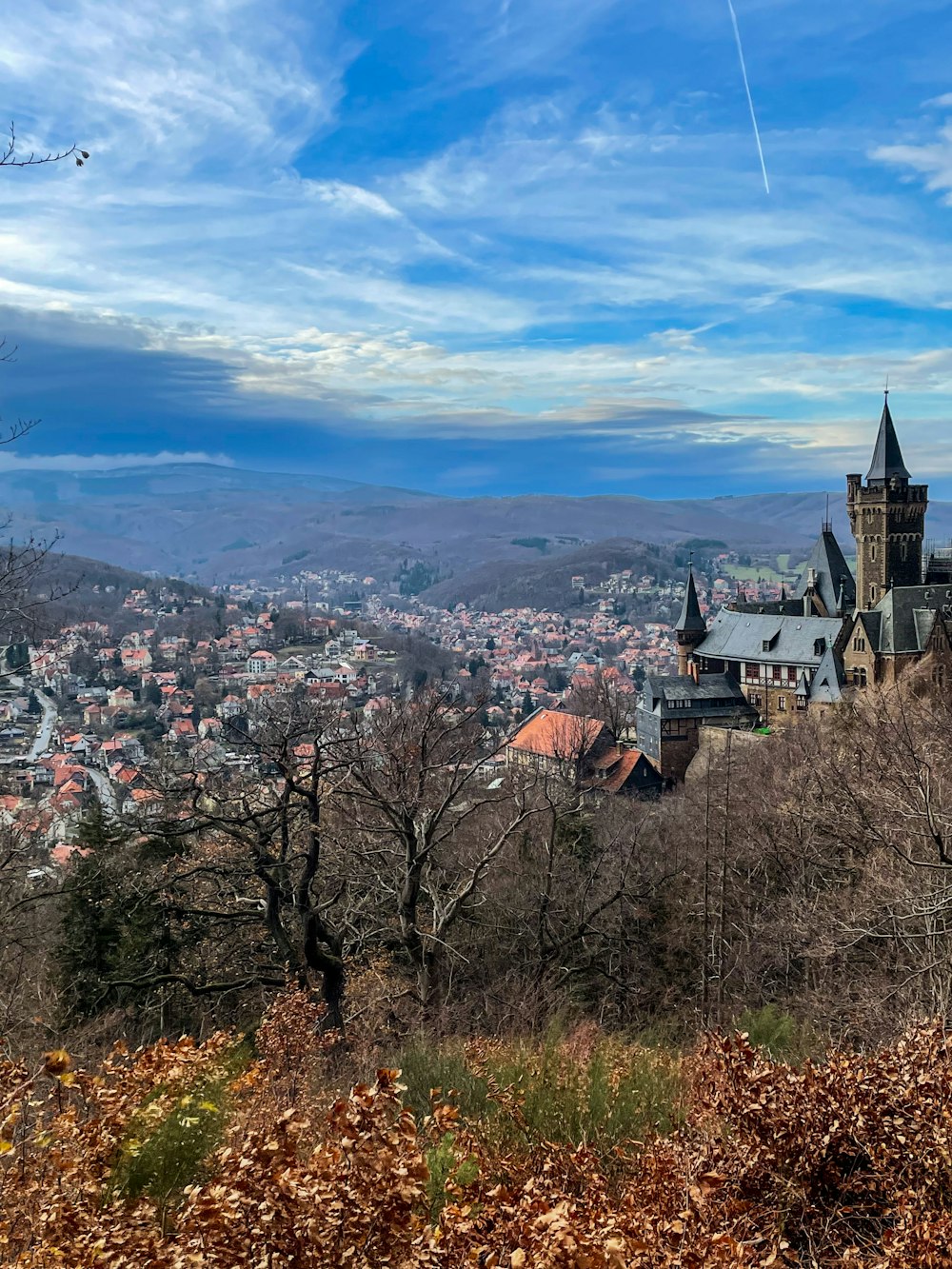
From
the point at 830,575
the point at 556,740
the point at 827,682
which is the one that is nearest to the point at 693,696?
the point at 827,682

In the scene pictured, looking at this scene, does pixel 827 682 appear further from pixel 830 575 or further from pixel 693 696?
pixel 830 575

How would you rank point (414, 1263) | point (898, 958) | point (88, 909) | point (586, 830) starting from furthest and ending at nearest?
1. point (586, 830)
2. point (88, 909)
3. point (898, 958)
4. point (414, 1263)

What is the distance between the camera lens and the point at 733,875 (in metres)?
22.0

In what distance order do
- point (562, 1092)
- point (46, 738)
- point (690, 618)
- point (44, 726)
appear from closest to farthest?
point (562, 1092), point (46, 738), point (690, 618), point (44, 726)

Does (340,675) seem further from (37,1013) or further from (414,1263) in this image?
(414,1263)

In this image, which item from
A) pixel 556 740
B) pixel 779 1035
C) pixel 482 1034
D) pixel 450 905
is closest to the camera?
pixel 779 1035

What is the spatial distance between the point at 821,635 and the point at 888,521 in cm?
810

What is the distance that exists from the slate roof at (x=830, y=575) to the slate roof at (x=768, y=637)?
20.1ft

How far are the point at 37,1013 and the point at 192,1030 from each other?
7.55ft

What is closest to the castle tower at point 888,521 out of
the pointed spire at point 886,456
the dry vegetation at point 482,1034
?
the pointed spire at point 886,456

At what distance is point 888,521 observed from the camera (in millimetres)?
53719

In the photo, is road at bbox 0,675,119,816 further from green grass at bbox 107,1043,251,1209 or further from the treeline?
green grass at bbox 107,1043,251,1209

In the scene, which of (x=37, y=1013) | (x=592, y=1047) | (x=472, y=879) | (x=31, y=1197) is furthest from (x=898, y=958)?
(x=31, y=1197)

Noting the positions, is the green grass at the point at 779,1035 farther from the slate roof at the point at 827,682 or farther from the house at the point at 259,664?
the house at the point at 259,664
